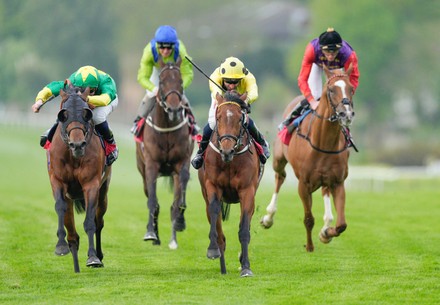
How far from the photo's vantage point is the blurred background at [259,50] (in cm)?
6738

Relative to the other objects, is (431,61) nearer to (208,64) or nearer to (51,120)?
(208,64)

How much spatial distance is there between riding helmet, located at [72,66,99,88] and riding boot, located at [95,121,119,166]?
0.43 meters

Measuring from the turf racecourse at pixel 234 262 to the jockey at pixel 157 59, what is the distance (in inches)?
70.3

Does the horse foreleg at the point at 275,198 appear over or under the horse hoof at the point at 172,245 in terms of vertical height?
over

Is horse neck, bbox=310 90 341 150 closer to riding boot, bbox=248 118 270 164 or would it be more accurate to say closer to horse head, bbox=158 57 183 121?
riding boot, bbox=248 118 270 164

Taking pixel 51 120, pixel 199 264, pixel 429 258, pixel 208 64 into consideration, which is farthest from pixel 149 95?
pixel 208 64

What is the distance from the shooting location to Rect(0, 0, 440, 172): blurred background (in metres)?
67.4

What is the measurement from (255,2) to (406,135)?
3329 centimetres

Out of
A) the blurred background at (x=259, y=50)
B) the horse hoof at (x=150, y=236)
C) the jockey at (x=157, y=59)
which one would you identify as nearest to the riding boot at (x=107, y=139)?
the horse hoof at (x=150, y=236)

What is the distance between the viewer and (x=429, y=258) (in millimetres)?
13500

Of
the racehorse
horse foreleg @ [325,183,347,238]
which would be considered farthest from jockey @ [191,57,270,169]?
horse foreleg @ [325,183,347,238]

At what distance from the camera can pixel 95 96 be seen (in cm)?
1291

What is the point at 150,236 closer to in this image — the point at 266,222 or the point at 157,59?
the point at 266,222

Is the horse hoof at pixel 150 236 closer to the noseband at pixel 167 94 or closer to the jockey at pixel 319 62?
the noseband at pixel 167 94
